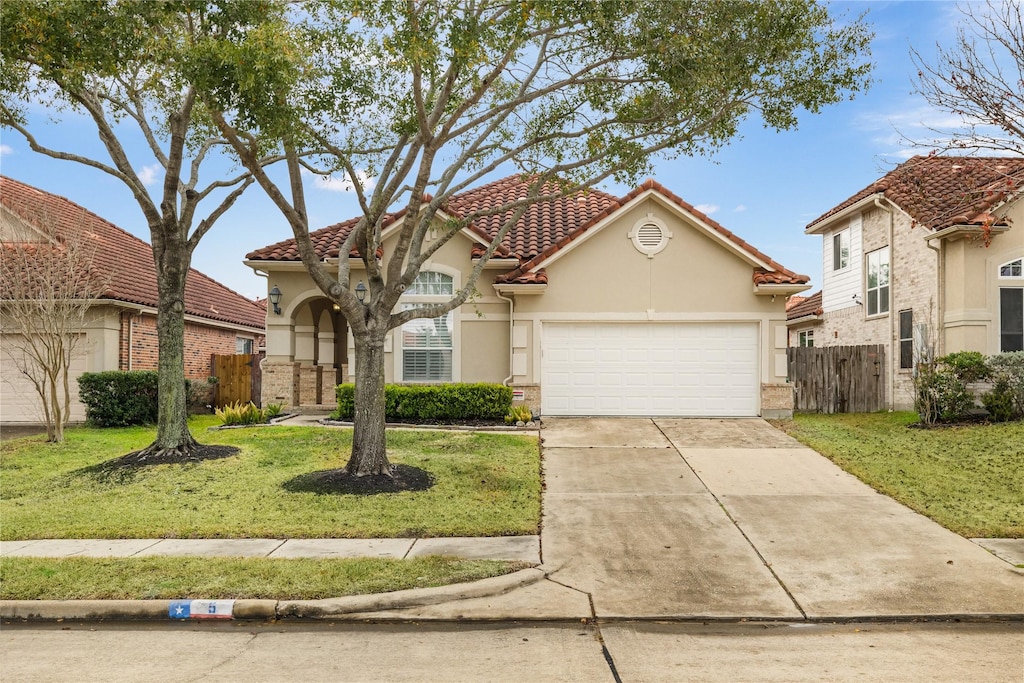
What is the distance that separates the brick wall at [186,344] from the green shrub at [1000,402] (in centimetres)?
2022

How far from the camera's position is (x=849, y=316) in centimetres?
2197

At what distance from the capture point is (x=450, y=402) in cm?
1531

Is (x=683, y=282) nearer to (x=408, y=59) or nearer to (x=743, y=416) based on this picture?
(x=743, y=416)

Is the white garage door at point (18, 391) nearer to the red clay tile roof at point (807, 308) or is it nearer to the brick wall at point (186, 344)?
the brick wall at point (186, 344)

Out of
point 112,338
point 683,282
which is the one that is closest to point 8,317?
point 112,338

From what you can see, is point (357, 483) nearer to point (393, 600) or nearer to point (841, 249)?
point (393, 600)

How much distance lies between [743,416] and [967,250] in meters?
6.34

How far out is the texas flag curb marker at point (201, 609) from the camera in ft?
18.9

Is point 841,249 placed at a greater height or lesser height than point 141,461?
greater

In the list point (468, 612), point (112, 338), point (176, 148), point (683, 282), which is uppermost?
point (176, 148)

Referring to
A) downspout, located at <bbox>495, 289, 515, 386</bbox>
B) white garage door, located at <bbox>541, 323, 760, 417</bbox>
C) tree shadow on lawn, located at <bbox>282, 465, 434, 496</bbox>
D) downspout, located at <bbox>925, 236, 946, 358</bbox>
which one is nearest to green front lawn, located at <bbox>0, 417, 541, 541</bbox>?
tree shadow on lawn, located at <bbox>282, 465, 434, 496</bbox>

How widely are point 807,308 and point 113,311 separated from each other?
22.8 metres

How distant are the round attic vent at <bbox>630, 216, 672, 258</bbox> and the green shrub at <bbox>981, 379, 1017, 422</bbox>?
7521 millimetres

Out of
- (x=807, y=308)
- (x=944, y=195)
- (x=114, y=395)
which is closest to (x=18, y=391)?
(x=114, y=395)
